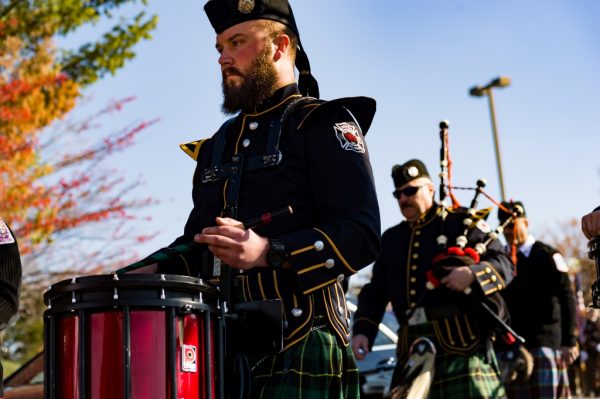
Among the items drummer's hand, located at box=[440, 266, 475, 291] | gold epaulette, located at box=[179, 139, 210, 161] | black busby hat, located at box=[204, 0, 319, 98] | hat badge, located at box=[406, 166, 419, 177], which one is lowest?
drummer's hand, located at box=[440, 266, 475, 291]

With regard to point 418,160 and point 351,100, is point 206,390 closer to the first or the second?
point 351,100

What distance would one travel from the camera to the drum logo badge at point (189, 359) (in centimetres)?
270

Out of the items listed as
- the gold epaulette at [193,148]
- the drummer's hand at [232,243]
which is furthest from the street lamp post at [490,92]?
the drummer's hand at [232,243]

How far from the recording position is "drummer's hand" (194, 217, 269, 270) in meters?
2.74

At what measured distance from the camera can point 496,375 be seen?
21.2 ft

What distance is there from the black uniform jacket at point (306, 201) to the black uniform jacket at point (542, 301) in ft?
18.4

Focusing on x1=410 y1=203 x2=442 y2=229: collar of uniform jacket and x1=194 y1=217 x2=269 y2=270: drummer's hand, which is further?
x1=410 y1=203 x2=442 y2=229: collar of uniform jacket

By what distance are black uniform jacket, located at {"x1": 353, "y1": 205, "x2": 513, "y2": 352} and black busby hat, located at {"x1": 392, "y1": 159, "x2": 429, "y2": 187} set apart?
26 cm

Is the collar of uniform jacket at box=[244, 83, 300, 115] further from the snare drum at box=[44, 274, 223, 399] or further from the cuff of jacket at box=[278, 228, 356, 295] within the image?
the snare drum at box=[44, 274, 223, 399]

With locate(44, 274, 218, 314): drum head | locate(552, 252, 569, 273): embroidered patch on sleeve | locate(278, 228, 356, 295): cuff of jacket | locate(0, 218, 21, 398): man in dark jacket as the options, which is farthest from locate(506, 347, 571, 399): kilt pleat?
locate(44, 274, 218, 314): drum head

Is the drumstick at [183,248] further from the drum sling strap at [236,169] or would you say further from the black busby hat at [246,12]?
the black busby hat at [246,12]

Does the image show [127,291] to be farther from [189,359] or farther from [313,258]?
[313,258]

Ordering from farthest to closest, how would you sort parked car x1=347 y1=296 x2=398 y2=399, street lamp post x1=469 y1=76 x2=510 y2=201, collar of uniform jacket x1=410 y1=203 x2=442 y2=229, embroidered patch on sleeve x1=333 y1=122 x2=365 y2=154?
street lamp post x1=469 y1=76 x2=510 y2=201
parked car x1=347 y1=296 x2=398 y2=399
collar of uniform jacket x1=410 y1=203 x2=442 y2=229
embroidered patch on sleeve x1=333 y1=122 x2=365 y2=154

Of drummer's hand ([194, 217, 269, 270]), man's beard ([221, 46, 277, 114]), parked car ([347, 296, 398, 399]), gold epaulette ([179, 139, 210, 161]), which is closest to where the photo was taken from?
drummer's hand ([194, 217, 269, 270])
